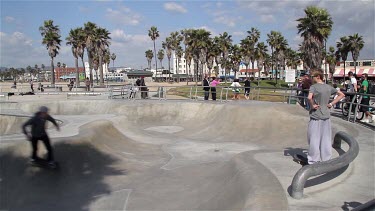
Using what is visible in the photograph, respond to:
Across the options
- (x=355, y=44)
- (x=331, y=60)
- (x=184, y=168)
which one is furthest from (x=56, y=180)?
(x=331, y=60)

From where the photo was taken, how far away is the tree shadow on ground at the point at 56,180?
6.65 metres

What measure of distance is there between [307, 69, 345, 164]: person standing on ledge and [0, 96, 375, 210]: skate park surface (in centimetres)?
46

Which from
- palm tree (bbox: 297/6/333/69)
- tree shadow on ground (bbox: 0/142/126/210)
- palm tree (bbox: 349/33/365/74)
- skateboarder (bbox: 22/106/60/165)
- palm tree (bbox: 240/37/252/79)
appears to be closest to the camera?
tree shadow on ground (bbox: 0/142/126/210)

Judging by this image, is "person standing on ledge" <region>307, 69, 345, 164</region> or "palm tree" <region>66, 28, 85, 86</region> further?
"palm tree" <region>66, 28, 85, 86</region>

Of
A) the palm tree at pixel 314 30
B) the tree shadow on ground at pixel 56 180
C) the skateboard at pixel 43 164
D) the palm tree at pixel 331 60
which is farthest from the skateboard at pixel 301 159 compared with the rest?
the palm tree at pixel 331 60

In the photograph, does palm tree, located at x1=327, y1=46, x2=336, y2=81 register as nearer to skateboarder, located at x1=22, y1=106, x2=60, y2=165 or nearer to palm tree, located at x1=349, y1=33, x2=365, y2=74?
palm tree, located at x1=349, y1=33, x2=365, y2=74

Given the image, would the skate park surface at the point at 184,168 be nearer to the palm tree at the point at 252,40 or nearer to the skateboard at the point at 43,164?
the skateboard at the point at 43,164

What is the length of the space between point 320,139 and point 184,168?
4054 millimetres

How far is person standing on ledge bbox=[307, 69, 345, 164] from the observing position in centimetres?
577

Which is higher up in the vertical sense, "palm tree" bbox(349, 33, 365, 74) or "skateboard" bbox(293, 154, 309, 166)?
"palm tree" bbox(349, 33, 365, 74)

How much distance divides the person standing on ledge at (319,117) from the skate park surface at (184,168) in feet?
1.51

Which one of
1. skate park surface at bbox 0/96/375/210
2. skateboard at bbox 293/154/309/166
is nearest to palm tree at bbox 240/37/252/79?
skate park surface at bbox 0/96/375/210

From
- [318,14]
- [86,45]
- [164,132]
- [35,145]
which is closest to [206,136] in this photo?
[164,132]

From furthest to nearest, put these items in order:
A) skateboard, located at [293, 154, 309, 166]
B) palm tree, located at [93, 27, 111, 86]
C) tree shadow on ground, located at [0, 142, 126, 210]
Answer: palm tree, located at [93, 27, 111, 86]
tree shadow on ground, located at [0, 142, 126, 210]
skateboard, located at [293, 154, 309, 166]
